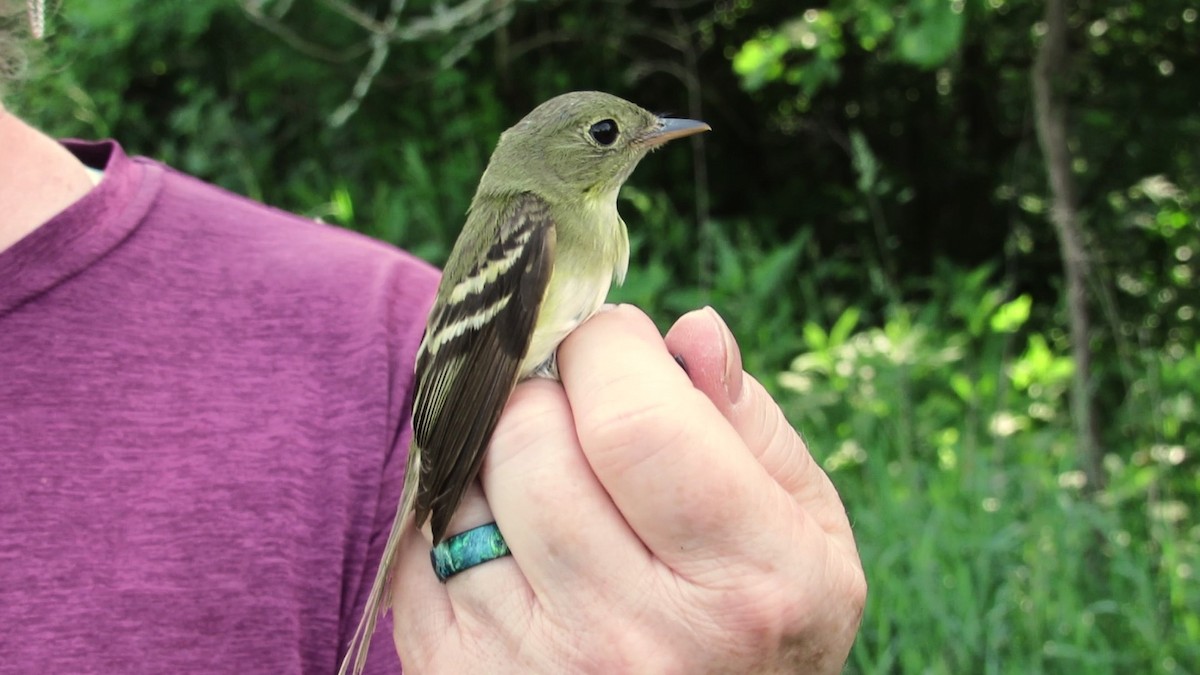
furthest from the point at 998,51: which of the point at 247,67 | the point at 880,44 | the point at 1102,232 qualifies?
the point at 247,67

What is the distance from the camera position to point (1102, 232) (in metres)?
5.27

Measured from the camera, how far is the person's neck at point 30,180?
5.80 feet

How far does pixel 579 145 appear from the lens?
2.22 metres

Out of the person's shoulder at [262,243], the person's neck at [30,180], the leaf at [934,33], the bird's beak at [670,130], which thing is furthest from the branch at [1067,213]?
the person's neck at [30,180]

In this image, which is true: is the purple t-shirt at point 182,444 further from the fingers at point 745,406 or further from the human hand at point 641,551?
the fingers at point 745,406

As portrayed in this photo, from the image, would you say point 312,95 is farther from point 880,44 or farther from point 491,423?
point 491,423

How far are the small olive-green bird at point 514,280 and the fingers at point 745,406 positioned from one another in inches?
10.6

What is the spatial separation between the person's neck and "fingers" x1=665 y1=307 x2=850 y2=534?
1.09 m

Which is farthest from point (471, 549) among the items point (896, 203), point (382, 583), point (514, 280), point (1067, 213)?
point (896, 203)

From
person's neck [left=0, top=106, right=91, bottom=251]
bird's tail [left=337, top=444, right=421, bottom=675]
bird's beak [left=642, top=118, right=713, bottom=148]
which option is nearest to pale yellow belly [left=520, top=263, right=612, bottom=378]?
bird's tail [left=337, top=444, right=421, bottom=675]

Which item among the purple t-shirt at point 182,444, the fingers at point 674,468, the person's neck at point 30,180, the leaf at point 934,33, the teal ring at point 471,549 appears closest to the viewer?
the fingers at point 674,468

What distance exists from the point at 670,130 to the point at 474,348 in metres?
0.74

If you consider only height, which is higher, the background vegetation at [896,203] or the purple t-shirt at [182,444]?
the purple t-shirt at [182,444]

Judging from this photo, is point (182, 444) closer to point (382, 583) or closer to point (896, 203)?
point (382, 583)
